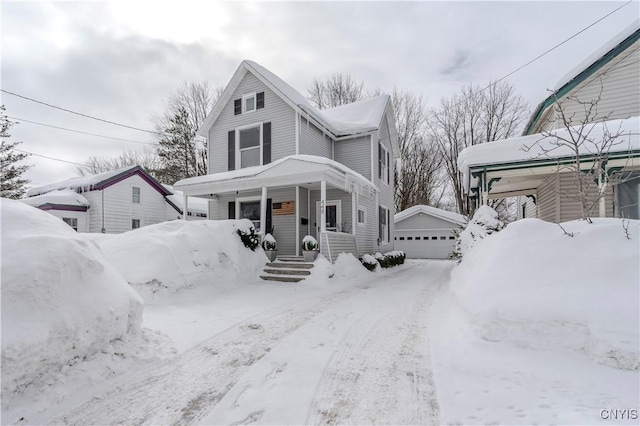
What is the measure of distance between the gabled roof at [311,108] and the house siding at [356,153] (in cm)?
42

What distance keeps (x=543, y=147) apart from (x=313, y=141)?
25.7 feet

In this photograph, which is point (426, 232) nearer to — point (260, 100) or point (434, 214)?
point (434, 214)

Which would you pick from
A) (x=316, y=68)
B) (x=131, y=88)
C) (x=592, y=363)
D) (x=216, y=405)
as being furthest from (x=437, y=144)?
(x=216, y=405)

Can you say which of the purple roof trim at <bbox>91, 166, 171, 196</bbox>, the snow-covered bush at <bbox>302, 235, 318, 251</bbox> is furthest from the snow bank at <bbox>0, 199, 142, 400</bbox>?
the purple roof trim at <bbox>91, 166, 171, 196</bbox>

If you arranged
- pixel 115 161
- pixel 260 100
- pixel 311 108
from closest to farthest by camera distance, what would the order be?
pixel 311 108 → pixel 260 100 → pixel 115 161

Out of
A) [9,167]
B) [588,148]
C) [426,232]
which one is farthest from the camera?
[426,232]

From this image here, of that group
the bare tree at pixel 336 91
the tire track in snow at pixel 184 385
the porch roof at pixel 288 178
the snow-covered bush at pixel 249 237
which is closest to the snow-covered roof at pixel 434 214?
the porch roof at pixel 288 178

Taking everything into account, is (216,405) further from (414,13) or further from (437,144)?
(437,144)

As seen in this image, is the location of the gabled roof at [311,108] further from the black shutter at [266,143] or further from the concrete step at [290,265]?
the concrete step at [290,265]

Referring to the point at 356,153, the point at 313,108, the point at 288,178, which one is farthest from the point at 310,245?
the point at 313,108

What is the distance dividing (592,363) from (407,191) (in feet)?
80.3

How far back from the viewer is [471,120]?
22.3 meters

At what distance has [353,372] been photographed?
3.05 meters

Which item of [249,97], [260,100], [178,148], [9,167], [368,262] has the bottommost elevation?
[368,262]
